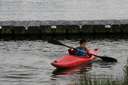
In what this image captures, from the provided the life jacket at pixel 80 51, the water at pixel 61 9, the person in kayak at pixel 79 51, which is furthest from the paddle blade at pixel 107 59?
the water at pixel 61 9

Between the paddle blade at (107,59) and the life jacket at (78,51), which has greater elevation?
the life jacket at (78,51)

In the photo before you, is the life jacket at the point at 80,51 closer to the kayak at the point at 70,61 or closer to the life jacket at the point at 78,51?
the life jacket at the point at 78,51

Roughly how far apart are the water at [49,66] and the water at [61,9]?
24.8 metres

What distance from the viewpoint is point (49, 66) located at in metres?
39.6

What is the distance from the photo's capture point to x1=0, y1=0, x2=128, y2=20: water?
79.3 m

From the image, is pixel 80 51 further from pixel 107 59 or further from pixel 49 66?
pixel 49 66

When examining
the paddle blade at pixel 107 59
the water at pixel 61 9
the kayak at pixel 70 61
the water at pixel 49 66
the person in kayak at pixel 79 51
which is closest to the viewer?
the water at pixel 49 66

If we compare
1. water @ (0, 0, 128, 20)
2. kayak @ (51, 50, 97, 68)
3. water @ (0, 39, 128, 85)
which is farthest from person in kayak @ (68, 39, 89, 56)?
water @ (0, 0, 128, 20)

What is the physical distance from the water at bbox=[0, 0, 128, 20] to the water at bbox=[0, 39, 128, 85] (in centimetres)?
2478

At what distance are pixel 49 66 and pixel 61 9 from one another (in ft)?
143

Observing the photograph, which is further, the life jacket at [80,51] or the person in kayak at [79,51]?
the life jacket at [80,51]

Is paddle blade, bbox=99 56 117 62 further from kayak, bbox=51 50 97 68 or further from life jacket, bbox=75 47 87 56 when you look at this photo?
life jacket, bbox=75 47 87 56

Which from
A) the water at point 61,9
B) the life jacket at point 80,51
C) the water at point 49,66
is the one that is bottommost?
the water at point 61,9

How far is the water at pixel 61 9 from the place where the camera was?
260ft
